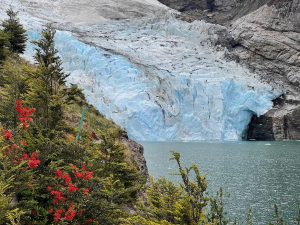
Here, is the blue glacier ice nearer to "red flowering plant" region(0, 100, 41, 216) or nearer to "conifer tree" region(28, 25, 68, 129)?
"conifer tree" region(28, 25, 68, 129)

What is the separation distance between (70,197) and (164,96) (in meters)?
49.3

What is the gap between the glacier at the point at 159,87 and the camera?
5200 cm

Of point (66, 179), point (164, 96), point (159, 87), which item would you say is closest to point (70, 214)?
point (66, 179)

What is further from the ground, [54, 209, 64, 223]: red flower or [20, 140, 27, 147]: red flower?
[20, 140, 27, 147]: red flower

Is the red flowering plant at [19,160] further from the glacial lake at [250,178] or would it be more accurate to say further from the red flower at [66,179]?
the glacial lake at [250,178]

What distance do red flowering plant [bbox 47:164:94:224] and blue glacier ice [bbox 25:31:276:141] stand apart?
43690 mm

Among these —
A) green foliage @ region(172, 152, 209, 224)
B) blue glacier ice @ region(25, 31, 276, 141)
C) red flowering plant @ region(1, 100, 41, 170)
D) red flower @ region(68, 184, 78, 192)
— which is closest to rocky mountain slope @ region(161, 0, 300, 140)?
blue glacier ice @ region(25, 31, 276, 141)

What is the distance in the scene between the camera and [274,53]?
73750 millimetres

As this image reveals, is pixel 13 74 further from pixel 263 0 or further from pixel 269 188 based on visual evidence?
pixel 263 0

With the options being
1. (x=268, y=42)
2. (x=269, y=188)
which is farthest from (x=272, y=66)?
(x=269, y=188)

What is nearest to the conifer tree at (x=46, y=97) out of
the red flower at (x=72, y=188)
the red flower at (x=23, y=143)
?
the red flower at (x=23, y=143)

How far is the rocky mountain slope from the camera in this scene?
60.9 metres

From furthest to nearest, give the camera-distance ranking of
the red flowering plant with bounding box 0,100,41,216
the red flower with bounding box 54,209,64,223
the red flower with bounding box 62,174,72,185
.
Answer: the red flower with bounding box 62,174,72,185, the red flower with bounding box 54,209,64,223, the red flowering plant with bounding box 0,100,41,216

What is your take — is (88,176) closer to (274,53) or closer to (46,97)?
(46,97)
